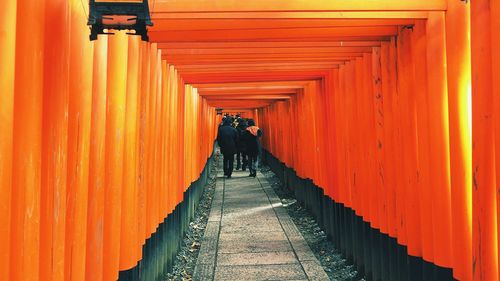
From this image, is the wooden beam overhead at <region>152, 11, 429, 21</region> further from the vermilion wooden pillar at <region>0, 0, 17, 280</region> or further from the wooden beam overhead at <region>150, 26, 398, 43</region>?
the vermilion wooden pillar at <region>0, 0, 17, 280</region>

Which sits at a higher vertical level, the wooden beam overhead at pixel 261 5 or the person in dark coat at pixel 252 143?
the wooden beam overhead at pixel 261 5

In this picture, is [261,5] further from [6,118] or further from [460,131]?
[6,118]

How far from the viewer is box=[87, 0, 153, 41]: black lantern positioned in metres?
1.85

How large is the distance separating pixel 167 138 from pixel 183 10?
2.58 m

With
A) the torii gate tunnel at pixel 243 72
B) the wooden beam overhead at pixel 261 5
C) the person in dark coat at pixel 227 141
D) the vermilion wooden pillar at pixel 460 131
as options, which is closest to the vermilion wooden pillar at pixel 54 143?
the torii gate tunnel at pixel 243 72

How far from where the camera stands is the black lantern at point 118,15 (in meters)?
1.85

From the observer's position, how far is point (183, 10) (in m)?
2.88

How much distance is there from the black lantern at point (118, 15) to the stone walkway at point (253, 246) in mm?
3949

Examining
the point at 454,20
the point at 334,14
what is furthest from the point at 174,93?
the point at 454,20

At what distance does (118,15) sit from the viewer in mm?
1896

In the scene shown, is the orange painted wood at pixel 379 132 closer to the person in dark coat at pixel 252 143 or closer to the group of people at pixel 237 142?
the group of people at pixel 237 142

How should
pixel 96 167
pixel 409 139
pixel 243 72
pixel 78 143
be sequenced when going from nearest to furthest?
pixel 78 143 < pixel 96 167 < pixel 409 139 < pixel 243 72

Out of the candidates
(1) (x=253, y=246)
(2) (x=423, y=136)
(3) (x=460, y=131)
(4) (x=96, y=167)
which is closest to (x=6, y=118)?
(4) (x=96, y=167)

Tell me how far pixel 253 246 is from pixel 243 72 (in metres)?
2.77
